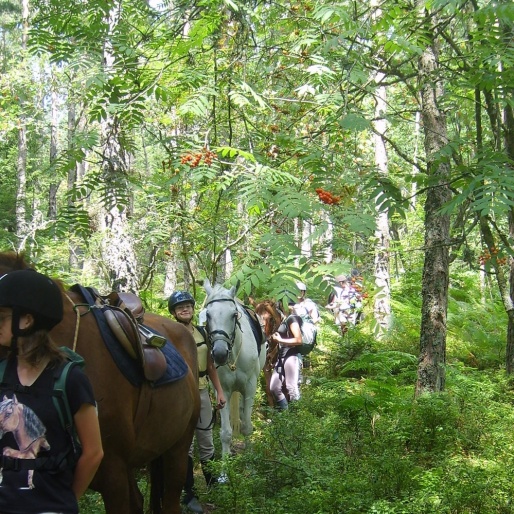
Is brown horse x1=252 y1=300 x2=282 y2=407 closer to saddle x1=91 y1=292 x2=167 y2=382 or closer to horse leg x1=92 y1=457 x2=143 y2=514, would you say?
saddle x1=91 y1=292 x2=167 y2=382

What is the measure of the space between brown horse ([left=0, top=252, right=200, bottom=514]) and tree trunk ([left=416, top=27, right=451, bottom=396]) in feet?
12.0

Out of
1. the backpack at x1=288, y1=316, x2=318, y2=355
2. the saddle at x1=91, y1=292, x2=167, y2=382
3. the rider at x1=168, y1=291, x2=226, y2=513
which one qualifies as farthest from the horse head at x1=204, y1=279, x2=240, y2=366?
the backpack at x1=288, y1=316, x2=318, y2=355

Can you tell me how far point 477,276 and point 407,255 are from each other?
3.68 metres

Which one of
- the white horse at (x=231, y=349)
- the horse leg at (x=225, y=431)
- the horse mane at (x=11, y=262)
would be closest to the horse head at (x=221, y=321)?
the white horse at (x=231, y=349)

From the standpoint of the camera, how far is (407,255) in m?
20.1

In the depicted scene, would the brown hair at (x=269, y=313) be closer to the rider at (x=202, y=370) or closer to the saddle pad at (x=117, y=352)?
the rider at (x=202, y=370)

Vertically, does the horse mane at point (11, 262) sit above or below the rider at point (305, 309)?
above

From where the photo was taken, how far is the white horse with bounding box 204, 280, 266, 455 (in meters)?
7.09

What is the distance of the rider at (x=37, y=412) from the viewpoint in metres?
2.45

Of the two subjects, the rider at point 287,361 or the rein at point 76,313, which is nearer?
the rein at point 76,313

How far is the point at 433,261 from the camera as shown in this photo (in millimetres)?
7383

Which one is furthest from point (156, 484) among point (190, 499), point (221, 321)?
point (221, 321)

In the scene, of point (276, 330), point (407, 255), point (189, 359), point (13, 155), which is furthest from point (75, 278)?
point (13, 155)

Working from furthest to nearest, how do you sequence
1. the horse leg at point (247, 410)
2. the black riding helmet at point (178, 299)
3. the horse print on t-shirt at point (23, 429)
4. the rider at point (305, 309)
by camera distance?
the rider at point (305, 309) < the horse leg at point (247, 410) < the black riding helmet at point (178, 299) < the horse print on t-shirt at point (23, 429)
